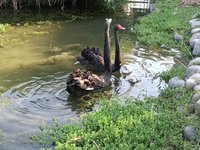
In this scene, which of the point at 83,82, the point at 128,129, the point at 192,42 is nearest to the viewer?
the point at 128,129

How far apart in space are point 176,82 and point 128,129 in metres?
2.21

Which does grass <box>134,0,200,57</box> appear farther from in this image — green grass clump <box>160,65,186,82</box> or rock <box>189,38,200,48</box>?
green grass clump <box>160,65,186,82</box>

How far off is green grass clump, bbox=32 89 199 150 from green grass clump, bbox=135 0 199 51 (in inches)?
195

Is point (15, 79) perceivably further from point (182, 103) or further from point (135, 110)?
point (182, 103)

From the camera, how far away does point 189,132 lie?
6.36 metres

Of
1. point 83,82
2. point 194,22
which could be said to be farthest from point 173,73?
point 194,22

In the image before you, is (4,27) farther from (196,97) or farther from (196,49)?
(196,97)

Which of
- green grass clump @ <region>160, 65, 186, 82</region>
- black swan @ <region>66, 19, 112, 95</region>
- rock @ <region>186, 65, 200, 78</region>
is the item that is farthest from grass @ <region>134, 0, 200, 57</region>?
black swan @ <region>66, 19, 112, 95</region>

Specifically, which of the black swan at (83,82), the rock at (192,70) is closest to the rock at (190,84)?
the rock at (192,70)

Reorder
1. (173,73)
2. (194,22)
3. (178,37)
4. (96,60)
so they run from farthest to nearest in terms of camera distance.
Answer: (194,22) → (178,37) → (96,60) → (173,73)

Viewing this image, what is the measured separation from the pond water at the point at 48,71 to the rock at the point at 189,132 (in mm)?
2114

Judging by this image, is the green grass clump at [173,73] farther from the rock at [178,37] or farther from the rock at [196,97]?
the rock at [178,37]

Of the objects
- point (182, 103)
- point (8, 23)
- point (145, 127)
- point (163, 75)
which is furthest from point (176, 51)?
point (8, 23)

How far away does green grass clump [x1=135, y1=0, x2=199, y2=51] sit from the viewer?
12.4 m
